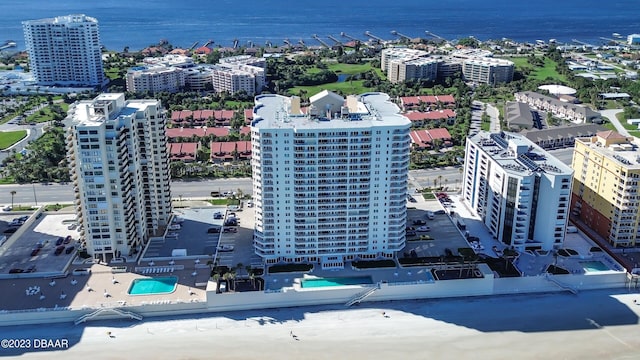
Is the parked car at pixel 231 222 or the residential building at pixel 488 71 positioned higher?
the residential building at pixel 488 71

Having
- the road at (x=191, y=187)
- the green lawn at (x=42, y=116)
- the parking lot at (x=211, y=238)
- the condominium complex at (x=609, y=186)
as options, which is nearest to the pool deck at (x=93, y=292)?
the parking lot at (x=211, y=238)

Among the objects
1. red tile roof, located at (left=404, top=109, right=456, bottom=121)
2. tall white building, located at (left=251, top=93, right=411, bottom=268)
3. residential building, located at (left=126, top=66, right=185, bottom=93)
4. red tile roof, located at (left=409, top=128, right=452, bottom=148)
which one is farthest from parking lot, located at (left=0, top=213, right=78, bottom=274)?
red tile roof, located at (left=404, top=109, right=456, bottom=121)

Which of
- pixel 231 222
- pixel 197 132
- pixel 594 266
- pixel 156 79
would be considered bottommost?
pixel 594 266

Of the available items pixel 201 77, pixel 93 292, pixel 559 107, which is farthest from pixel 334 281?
pixel 201 77

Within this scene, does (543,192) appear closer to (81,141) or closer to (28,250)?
(81,141)

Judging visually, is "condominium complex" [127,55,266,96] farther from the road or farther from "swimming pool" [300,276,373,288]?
"swimming pool" [300,276,373,288]

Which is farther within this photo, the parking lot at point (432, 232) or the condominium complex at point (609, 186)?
the parking lot at point (432, 232)

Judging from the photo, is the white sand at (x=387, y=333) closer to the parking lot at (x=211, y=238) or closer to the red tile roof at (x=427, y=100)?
the parking lot at (x=211, y=238)

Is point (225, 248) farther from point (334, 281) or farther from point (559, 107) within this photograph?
point (559, 107)
